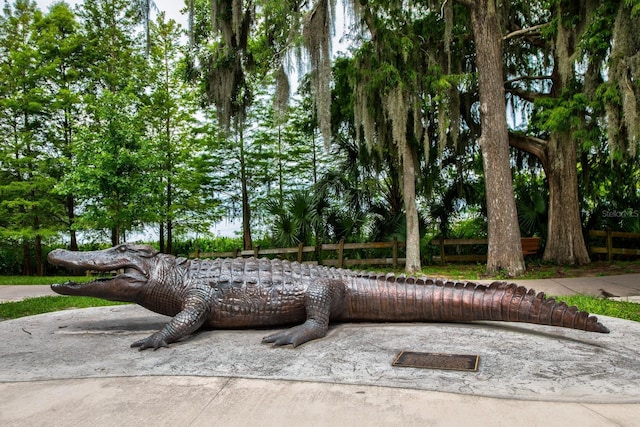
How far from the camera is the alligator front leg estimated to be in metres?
3.64

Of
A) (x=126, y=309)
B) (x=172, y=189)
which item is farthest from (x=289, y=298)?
(x=172, y=189)

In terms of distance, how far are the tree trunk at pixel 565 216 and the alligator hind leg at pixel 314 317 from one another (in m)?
9.81

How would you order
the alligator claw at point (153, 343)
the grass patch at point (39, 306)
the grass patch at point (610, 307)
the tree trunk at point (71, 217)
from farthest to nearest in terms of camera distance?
the tree trunk at point (71, 217) → the grass patch at point (39, 306) → the grass patch at point (610, 307) → the alligator claw at point (153, 343)

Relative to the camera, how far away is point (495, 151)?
9664mm

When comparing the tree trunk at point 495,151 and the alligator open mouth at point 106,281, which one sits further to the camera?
the tree trunk at point 495,151

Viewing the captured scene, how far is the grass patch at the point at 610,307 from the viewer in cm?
505

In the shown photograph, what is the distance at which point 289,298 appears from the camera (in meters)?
4.08

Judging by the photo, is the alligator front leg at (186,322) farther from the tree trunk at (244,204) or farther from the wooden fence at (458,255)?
the tree trunk at (244,204)

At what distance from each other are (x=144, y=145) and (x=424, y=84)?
863 cm

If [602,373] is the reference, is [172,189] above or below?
above

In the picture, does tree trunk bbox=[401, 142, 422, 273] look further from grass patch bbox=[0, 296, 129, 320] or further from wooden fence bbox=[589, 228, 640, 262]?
grass patch bbox=[0, 296, 129, 320]

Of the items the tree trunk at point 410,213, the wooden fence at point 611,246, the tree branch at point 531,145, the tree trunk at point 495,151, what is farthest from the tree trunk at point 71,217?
the wooden fence at point 611,246

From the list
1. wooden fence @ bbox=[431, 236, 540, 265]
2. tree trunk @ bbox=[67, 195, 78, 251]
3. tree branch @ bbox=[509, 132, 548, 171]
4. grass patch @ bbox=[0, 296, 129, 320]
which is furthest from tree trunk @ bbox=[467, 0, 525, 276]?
tree trunk @ bbox=[67, 195, 78, 251]

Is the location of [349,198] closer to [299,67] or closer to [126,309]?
[299,67]
